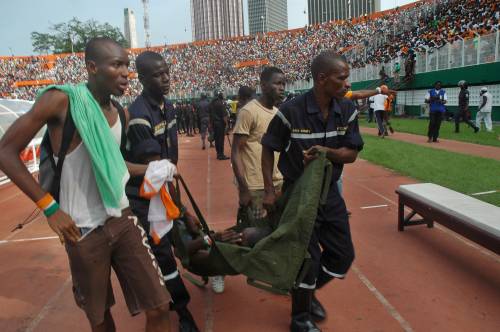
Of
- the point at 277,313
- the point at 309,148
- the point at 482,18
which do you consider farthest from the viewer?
the point at 482,18

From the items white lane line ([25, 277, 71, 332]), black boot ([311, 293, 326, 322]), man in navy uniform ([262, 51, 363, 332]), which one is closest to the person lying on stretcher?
man in navy uniform ([262, 51, 363, 332])

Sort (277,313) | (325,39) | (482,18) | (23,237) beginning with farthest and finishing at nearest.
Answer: (325,39) → (482,18) → (23,237) → (277,313)

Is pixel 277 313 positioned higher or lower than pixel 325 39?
lower

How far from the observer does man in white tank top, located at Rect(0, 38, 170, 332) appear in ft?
6.30

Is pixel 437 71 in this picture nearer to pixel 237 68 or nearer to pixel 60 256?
pixel 60 256

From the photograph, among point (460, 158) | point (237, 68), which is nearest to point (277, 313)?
point (460, 158)

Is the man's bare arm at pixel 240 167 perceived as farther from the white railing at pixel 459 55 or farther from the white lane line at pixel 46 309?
the white railing at pixel 459 55

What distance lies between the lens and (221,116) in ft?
39.7

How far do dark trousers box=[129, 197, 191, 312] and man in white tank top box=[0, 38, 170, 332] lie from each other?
465mm

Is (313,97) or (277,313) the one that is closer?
(313,97)

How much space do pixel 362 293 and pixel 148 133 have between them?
224cm

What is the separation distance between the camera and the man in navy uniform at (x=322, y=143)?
108 inches

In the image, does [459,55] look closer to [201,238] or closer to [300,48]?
[201,238]

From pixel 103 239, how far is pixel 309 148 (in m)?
1.42
